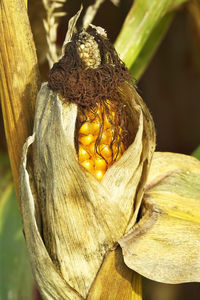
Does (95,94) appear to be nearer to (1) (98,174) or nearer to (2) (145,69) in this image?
(1) (98,174)

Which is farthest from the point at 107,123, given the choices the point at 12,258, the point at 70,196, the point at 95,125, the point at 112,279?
the point at 12,258

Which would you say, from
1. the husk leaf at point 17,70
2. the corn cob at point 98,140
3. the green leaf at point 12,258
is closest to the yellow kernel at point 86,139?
the corn cob at point 98,140

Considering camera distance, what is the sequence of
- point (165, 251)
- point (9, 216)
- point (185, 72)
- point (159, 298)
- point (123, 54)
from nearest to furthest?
point (165, 251) < point (123, 54) < point (9, 216) < point (159, 298) < point (185, 72)

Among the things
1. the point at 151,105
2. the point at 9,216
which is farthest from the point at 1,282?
the point at 151,105

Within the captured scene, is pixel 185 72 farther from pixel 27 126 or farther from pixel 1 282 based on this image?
pixel 27 126

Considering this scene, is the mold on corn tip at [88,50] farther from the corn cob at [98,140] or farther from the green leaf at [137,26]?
the green leaf at [137,26]

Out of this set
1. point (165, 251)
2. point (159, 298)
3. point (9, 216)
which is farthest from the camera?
point (159, 298)

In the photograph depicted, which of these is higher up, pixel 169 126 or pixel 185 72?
pixel 185 72
